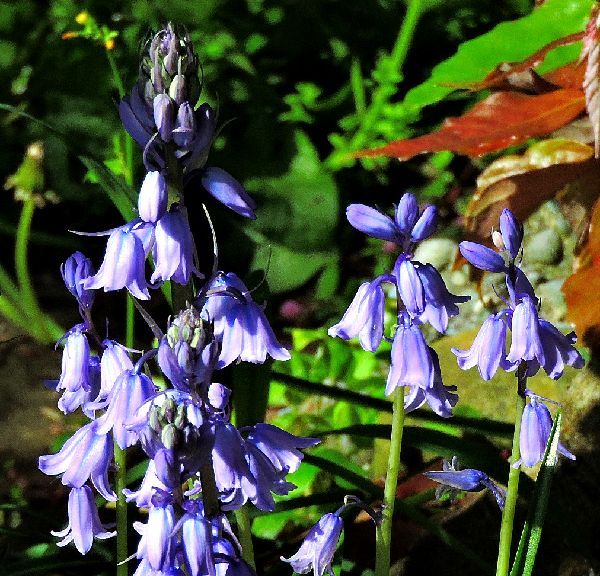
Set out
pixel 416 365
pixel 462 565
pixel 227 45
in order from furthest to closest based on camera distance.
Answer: pixel 227 45 < pixel 462 565 < pixel 416 365

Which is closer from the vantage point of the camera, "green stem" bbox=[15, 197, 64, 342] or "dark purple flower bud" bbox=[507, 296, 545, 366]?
"dark purple flower bud" bbox=[507, 296, 545, 366]

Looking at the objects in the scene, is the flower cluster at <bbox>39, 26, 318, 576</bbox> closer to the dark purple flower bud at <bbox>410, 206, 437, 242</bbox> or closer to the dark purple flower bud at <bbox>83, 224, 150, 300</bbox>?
the dark purple flower bud at <bbox>83, 224, 150, 300</bbox>

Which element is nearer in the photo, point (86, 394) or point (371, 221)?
point (371, 221)

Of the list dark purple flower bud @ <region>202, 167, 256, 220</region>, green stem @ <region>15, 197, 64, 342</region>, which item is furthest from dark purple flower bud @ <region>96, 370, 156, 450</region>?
green stem @ <region>15, 197, 64, 342</region>

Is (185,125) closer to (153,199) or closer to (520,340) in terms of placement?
(153,199)

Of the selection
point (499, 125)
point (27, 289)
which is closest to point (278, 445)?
point (499, 125)

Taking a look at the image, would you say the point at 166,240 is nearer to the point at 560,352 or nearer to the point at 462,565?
the point at 560,352

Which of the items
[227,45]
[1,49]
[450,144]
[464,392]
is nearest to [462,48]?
[450,144]
